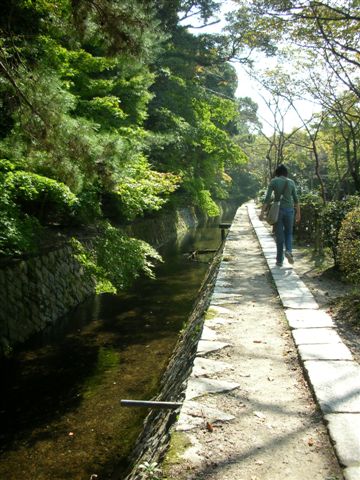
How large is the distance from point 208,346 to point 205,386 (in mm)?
884

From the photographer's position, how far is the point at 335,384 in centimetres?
326

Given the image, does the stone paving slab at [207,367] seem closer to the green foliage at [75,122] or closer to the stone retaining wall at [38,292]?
the green foliage at [75,122]

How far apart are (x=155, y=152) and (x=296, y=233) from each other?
8.58m

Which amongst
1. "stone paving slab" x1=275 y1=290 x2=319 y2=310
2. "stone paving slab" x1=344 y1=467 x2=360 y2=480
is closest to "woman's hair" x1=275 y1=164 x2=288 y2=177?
"stone paving slab" x1=275 y1=290 x2=319 y2=310

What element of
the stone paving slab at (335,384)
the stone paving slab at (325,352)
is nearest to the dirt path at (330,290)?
the stone paving slab at (325,352)

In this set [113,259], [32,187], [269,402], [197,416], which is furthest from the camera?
[113,259]

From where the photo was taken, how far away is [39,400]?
544cm

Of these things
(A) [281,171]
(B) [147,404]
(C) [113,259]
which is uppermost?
(A) [281,171]

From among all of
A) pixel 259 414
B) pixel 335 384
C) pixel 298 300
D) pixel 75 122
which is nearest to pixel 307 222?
pixel 298 300

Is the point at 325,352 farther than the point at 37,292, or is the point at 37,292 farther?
the point at 37,292

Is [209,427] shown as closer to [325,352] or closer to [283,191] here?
[325,352]

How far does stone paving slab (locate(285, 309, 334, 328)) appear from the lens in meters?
4.78

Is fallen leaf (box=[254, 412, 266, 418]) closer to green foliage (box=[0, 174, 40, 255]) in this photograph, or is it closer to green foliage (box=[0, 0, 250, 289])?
green foliage (box=[0, 0, 250, 289])

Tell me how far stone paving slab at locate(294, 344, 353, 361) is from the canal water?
2032 mm
